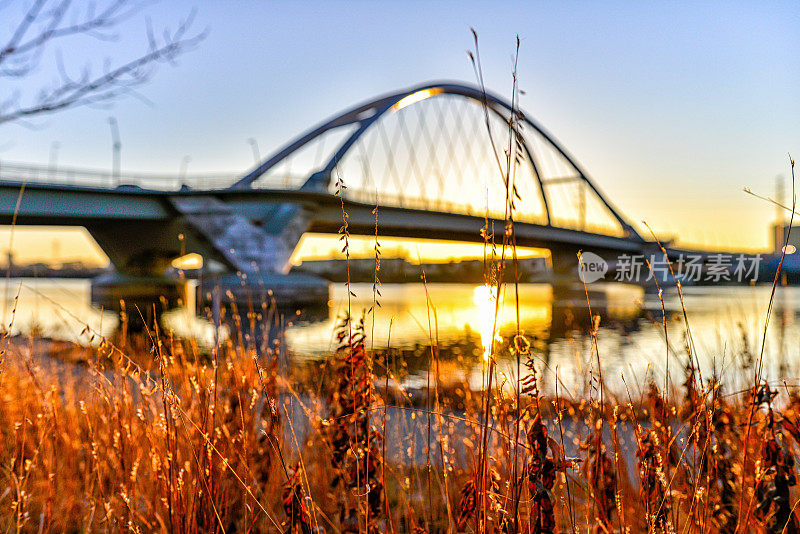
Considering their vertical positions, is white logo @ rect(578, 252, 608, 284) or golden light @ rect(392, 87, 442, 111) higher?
golden light @ rect(392, 87, 442, 111)

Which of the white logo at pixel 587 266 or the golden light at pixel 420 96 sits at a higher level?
the golden light at pixel 420 96

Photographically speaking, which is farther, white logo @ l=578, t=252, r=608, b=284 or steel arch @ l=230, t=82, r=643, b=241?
steel arch @ l=230, t=82, r=643, b=241

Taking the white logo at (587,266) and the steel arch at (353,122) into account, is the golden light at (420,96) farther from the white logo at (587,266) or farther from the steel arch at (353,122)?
the white logo at (587,266)

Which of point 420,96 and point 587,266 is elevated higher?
point 420,96

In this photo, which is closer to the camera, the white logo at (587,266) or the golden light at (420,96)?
the white logo at (587,266)

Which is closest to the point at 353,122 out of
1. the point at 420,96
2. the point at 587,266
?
the point at 420,96

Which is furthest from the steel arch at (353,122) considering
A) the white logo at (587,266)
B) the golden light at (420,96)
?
the white logo at (587,266)

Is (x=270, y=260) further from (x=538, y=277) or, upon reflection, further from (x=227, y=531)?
(x=227, y=531)

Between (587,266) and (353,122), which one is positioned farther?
(353,122)

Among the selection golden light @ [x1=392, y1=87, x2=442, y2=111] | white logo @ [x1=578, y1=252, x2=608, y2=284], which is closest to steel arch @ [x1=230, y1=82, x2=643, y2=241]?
golden light @ [x1=392, y1=87, x2=442, y2=111]

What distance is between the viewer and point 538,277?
209ft

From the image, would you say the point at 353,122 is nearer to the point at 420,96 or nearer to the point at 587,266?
the point at 420,96

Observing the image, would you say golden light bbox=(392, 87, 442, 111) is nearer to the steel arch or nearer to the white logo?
the steel arch

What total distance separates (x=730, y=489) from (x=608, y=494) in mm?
632
